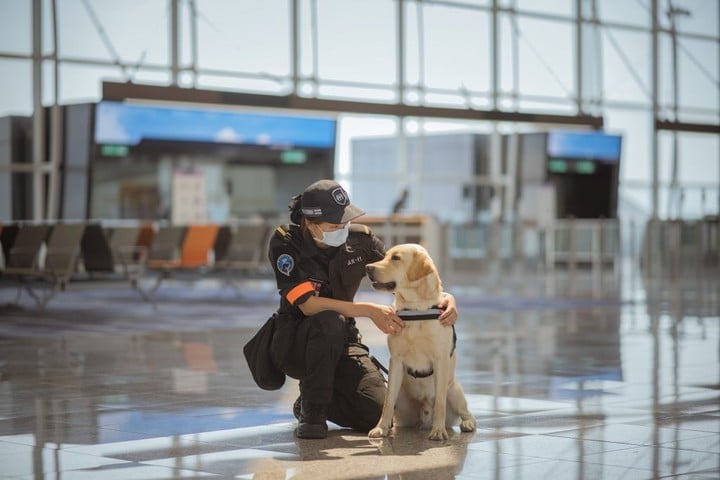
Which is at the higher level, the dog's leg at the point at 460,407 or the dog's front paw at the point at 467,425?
the dog's leg at the point at 460,407

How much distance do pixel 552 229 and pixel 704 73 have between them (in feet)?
21.6

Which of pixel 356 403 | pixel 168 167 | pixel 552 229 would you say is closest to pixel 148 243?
pixel 168 167

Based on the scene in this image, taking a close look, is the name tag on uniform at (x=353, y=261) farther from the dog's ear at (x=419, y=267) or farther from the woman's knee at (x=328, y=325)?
the dog's ear at (x=419, y=267)

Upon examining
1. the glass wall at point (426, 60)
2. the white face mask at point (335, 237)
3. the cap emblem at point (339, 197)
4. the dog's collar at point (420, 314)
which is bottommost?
the dog's collar at point (420, 314)

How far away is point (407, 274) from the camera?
4.45 m

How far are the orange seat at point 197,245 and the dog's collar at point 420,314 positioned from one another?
9.60m

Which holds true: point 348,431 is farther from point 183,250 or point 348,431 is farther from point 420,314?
point 183,250

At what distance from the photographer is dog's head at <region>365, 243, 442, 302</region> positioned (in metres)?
4.43

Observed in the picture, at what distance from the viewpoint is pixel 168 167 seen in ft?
61.5

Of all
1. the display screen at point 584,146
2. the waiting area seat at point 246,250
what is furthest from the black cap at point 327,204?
the display screen at point 584,146

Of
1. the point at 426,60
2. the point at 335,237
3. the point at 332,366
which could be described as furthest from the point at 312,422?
the point at 426,60

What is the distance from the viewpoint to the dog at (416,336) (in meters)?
4.43

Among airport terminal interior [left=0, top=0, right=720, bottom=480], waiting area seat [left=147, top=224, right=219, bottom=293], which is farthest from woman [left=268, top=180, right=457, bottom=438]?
waiting area seat [left=147, top=224, right=219, bottom=293]

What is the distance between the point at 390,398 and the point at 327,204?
0.81m
